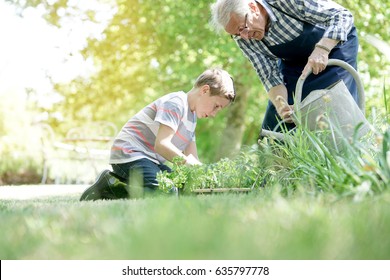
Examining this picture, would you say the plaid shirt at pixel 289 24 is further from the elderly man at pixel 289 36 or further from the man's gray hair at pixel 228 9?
the man's gray hair at pixel 228 9

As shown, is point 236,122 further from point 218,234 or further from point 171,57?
point 218,234

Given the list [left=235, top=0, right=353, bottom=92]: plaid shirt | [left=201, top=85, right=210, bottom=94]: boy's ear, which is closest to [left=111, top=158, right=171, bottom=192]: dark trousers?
[left=201, top=85, right=210, bottom=94]: boy's ear

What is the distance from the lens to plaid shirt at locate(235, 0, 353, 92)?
113 inches

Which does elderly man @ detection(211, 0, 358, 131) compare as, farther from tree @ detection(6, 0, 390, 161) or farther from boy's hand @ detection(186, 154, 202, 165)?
tree @ detection(6, 0, 390, 161)

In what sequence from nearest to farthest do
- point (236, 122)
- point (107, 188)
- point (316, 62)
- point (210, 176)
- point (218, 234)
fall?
point (218, 234) < point (316, 62) < point (210, 176) < point (107, 188) < point (236, 122)

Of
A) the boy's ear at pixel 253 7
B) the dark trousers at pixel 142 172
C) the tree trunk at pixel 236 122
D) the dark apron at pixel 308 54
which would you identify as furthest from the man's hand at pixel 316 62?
the tree trunk at pixel 236 122

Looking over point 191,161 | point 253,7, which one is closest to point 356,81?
point 253,7

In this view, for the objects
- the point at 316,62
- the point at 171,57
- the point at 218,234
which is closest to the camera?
the point at 218,234

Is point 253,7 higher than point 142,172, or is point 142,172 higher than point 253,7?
point 253,7

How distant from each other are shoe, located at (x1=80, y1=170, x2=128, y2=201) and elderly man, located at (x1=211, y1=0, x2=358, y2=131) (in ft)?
3.12

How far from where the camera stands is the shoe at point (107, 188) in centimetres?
342

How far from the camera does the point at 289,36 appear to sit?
301 cm

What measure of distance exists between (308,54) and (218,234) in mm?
2099
